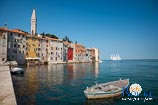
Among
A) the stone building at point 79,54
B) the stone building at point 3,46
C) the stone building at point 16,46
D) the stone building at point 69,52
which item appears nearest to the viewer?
the stone building at point 3,46

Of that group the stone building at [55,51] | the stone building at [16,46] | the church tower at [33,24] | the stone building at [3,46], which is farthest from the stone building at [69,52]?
the stone building at [3,46]

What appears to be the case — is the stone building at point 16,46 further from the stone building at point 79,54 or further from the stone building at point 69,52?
the stone building at point 79,54

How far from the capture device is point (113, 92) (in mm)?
20609

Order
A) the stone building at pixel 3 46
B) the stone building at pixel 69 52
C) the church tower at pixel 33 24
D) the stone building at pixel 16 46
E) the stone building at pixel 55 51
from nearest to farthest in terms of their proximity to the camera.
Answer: the stone building at pixel 3 46
the stone building at pixel 16 46
the stone building at pixel 55 51
the church tower at pixel 33 24
the stone building at pixel 69 52

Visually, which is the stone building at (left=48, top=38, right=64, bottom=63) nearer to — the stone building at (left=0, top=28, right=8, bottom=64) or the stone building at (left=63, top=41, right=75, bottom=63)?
the stone building at (left=63, top=41, right=75, bottom=63)

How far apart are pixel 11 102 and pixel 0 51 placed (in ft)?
198

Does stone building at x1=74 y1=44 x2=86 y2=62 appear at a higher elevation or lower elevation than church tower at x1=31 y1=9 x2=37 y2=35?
lower

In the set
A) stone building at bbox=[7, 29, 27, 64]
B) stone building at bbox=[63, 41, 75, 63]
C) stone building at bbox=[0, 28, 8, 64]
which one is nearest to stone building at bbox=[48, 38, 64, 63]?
stone building at bbox=[63, 41, 75, 63]

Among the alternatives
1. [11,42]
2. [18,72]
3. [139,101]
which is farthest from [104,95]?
[11,42]

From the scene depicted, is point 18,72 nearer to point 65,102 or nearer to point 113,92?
point 65,102

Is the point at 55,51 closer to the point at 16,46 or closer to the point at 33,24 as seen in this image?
the point at 33,24

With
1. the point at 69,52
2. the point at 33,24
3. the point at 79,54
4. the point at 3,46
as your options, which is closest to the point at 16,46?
the point at 3,46

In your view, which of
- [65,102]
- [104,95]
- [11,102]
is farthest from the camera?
[104,95]

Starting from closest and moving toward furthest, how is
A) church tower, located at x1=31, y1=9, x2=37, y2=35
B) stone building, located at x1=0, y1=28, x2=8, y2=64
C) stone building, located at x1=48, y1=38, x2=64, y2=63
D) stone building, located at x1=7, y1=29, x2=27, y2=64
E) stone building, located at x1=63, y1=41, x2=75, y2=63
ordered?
stone building, located at x1=0, y1=28, x2=8, y2=64 → stone building, located at x1=7, y1=29, x2=27, y2=64 → stone building, located at x1=48, y1=38, x2=64, y2=63 → church tower, located at x1=31, y1=9, x2=37, y2=35 → stone building, located at x1=63, y1=41, x2=75, y2=63
